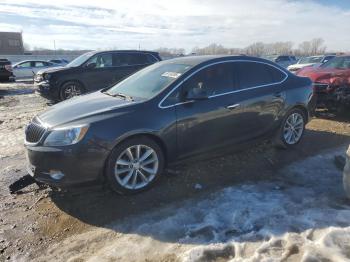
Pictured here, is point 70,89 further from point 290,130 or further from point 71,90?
point 290,130

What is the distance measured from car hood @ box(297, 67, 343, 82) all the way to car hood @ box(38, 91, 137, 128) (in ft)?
19.8

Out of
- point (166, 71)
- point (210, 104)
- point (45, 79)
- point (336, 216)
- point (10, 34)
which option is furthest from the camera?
point (10, 34)

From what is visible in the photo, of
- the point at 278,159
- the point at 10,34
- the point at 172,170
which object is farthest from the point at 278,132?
the point at 10,34

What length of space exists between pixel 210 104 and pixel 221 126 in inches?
14.6

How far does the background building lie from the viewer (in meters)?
67.6

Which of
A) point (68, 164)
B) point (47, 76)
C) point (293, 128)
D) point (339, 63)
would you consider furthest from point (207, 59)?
point (47, 76)

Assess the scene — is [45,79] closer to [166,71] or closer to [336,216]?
[166,71]

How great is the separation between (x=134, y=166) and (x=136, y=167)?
33 millimetres

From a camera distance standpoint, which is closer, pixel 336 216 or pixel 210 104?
pixel 336 216

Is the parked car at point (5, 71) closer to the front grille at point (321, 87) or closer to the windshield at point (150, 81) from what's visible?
the windshield at point (150, 81)

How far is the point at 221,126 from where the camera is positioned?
525 centimetres

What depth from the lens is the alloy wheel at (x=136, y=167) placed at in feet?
14.8

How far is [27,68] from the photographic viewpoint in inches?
1024

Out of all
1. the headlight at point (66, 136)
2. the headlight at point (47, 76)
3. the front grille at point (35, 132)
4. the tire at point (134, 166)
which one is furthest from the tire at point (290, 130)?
the headlight at point (47, 76)
